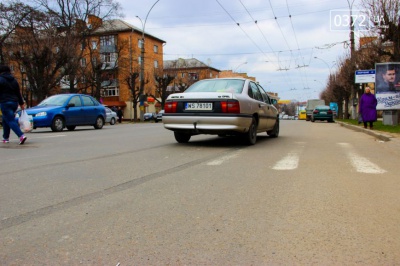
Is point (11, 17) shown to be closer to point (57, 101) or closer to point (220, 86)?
point (57, 101)

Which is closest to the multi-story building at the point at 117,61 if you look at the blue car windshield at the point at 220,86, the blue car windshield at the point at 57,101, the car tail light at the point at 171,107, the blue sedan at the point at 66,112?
the blue sedan at the point at 66,112

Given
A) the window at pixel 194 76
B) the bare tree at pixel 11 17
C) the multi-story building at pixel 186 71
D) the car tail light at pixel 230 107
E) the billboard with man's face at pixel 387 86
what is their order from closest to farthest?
the car tail light at pixel 230 107, the billboard with man's face at pixel 387 86, the bare tree at pixel 11 17, the multi-story building at pixel 186 71, the window at pixel 194 76

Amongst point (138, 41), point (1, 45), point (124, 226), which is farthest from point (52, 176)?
point (138, 41)

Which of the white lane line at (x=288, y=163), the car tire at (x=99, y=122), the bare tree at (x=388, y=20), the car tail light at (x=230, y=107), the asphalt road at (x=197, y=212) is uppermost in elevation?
the bare tree at (x=388, y=20)

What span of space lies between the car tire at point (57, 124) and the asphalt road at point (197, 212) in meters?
8.09

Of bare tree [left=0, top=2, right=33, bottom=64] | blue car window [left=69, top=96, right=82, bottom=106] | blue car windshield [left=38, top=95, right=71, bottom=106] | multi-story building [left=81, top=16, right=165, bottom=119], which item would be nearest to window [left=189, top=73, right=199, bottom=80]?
multi-story building [left=81, top=16, right=165, bottom=119]

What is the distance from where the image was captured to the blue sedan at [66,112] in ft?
46.5

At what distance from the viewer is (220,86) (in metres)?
9.06

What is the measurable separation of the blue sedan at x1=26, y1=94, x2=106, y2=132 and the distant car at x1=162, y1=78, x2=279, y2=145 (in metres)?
7.21

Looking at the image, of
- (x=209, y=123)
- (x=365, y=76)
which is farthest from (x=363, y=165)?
(x=365, y=76)

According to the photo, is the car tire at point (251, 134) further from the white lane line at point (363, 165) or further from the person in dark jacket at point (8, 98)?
the person in dark jacket at point (8, 98)

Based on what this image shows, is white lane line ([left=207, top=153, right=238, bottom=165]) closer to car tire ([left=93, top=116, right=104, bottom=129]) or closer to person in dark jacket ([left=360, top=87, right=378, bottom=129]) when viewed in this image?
person in dark jacket ([left=360, top=87, right=378, bottom=129])

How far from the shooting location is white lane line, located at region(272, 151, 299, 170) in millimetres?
6109

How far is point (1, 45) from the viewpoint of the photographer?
107 ft
